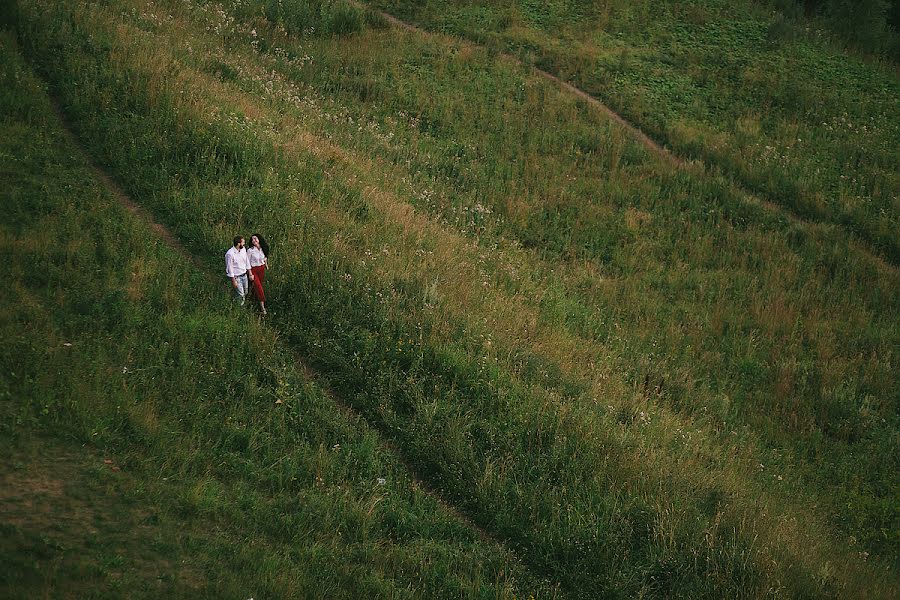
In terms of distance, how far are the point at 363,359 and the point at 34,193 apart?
260 inches

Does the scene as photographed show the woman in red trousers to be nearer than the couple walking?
No

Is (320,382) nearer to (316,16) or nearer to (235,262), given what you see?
(235,262)

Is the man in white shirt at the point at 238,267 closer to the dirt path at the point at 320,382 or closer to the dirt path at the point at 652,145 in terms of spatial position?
the dirt path at the point at 320,382

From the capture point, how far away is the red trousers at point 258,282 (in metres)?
11.9

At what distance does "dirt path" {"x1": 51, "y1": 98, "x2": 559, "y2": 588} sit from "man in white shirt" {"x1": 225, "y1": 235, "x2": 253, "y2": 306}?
769 mm

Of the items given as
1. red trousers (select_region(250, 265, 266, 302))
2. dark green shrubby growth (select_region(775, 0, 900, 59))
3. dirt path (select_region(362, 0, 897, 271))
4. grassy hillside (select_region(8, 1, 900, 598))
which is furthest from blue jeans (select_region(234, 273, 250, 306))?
dark green shrubby growth (select_region(775, 0, 900, 59))

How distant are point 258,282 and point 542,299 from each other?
6.15 metres

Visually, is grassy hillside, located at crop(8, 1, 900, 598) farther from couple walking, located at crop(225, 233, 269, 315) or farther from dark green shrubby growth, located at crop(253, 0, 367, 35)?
dark green shrubby growth, located at crop(253, 0, 367, 35)

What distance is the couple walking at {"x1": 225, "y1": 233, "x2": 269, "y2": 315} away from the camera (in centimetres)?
1171

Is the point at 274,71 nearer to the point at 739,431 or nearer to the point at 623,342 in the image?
the point at 623,342

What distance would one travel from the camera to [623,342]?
608 inches

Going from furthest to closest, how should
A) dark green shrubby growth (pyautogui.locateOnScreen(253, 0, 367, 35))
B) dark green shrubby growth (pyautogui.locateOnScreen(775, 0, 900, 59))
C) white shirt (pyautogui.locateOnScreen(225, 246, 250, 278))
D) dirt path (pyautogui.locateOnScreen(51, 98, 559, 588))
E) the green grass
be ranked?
dark green shrubby growth (pyautogui.locateOnScreen(775, 0, 900, 59)), dark green shrubby growth (pyautogui.locateOnScreen(253, 0, 367, 35)), white shirt (pyautogui.locateOnScreen(225, 246, 250, 278)), dirt path (pyautogui.locateOnScreen(51, 98, 559, 588)), the green grass

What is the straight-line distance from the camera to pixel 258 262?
12.0m

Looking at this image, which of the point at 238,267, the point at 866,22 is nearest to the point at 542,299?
the point at 238,267
